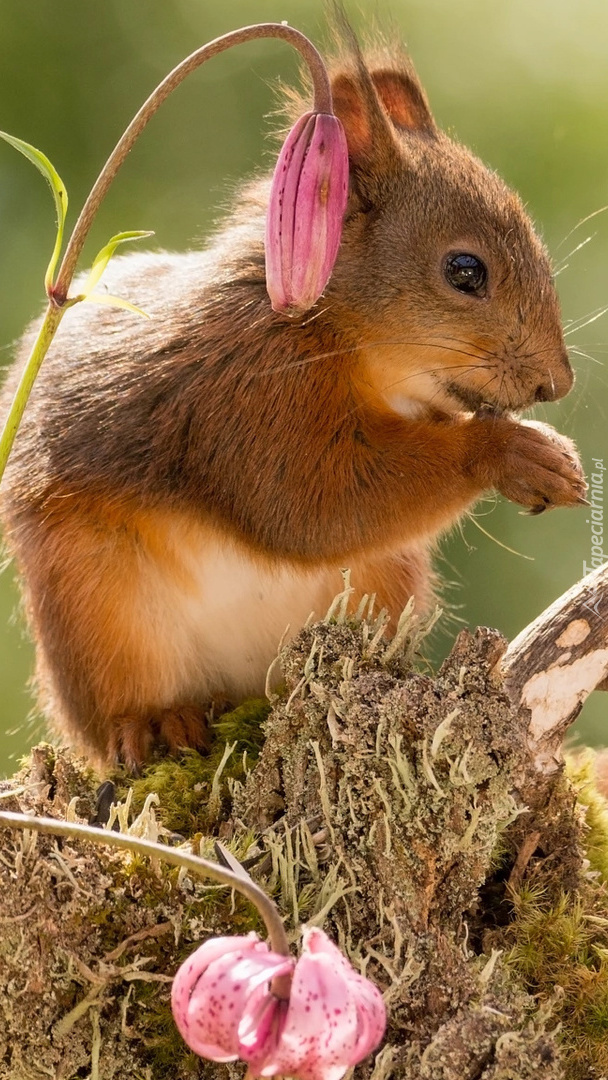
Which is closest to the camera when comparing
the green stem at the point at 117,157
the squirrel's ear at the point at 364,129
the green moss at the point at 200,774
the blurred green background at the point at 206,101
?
the green stem at the point at 117,157

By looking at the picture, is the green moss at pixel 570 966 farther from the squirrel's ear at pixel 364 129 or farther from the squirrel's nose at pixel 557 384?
the squirrel's ear at pixel 364 129

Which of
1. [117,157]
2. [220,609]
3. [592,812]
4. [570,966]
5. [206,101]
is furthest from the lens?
[206,101]

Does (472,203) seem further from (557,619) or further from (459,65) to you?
(459,65)

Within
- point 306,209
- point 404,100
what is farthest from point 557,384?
point 306,209

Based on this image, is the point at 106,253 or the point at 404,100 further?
the point at 404,100

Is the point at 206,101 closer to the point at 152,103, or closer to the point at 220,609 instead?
the point at 220,609

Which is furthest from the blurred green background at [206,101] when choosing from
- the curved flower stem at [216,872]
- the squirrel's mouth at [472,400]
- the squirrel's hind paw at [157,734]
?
the curved flower stem at [216,872]
